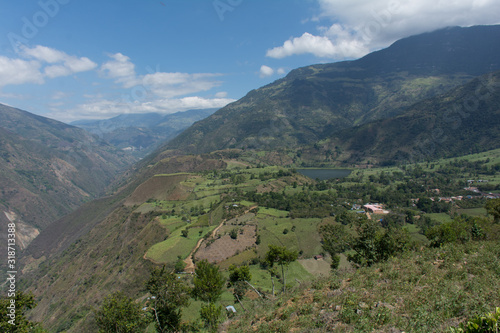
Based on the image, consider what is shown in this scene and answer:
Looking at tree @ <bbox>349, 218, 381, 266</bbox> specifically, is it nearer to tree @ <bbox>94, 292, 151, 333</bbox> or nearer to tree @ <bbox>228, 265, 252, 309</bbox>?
tree @ <bbox>228, 265, 252, 309</bbox>

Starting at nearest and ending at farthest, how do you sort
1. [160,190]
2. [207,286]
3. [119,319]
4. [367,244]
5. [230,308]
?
[119,319]
[367,244]
[207,286]
[230,308]
[160,190]

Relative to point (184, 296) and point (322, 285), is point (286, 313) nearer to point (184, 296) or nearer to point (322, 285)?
point (322, 285)

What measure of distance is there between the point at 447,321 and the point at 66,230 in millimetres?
193850

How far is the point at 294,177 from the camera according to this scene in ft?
470

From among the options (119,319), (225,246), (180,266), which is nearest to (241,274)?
(119,319)

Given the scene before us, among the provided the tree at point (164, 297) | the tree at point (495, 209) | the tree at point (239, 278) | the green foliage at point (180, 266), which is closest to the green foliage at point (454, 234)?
the tree at point (495, 209)

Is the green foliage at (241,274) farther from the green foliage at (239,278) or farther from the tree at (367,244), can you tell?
the tree at (367,244)

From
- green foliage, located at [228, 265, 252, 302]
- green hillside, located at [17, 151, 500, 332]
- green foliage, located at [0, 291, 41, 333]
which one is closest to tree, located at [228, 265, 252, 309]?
green foliage, located at [228, 265, 252, 302]

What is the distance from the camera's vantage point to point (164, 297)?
2336 cm

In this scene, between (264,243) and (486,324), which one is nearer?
(486,324)

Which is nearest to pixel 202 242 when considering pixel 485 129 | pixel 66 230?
pixel 66 230

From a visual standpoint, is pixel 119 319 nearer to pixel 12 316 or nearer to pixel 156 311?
pixel 156 311

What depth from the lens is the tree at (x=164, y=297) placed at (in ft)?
76.1

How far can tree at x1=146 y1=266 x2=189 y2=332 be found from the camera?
2320 centimetres
